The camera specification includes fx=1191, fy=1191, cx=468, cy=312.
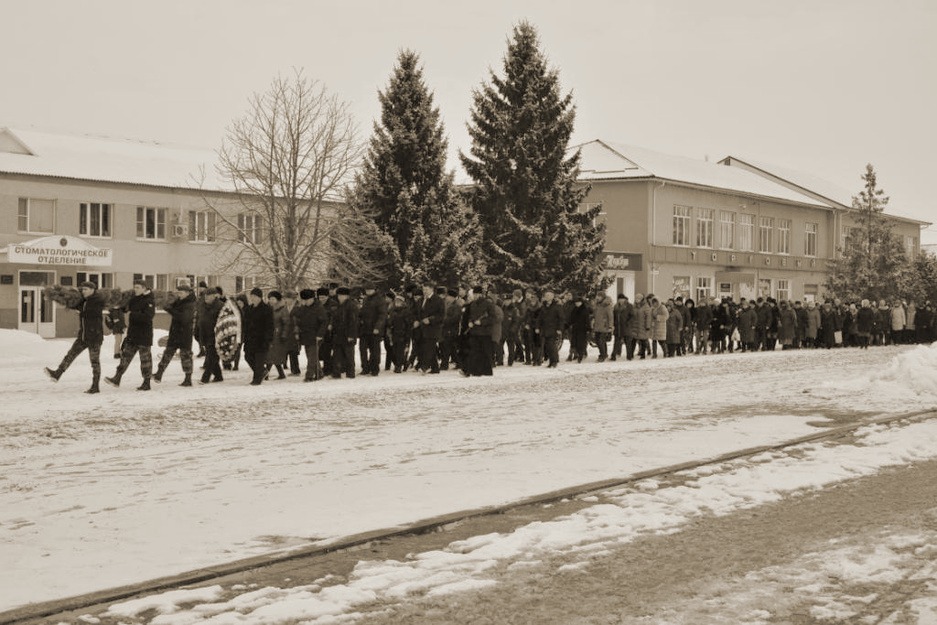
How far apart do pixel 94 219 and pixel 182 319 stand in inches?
1288

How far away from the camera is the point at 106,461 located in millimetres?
10758

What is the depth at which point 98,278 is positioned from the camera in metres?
49.4

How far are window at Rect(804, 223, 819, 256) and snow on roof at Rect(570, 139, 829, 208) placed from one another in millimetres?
1478

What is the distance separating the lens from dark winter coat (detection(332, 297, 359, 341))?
2150cm

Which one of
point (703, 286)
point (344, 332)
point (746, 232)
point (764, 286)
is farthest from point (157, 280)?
point (764, 286)

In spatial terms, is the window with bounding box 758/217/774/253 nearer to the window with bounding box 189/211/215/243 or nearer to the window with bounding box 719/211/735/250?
the window with bounding box 719/211/735/250

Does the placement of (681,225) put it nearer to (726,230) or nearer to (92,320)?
(726,230)

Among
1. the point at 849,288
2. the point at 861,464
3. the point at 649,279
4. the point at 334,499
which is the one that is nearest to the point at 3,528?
the point at 334,499

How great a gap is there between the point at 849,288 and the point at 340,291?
43.5 metres

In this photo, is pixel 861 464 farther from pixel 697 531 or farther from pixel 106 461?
pixel 106 461

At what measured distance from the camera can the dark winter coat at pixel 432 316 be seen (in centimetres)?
2284

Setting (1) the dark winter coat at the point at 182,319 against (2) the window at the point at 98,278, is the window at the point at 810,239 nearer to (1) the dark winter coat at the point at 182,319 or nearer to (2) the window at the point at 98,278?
(2) the window at the point at 98,278

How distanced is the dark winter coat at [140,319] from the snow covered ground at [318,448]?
87 cm

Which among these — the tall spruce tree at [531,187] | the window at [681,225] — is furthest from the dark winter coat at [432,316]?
the window at [681,225]
